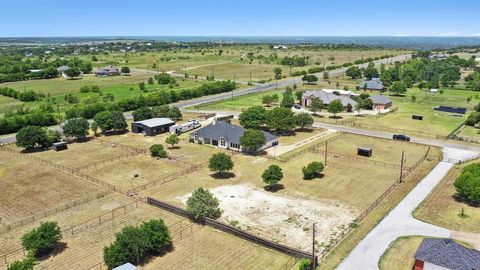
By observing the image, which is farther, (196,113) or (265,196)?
(196,113)

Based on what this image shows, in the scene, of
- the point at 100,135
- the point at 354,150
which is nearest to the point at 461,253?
the point at 354,150

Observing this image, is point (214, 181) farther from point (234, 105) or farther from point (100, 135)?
point (234, 105)

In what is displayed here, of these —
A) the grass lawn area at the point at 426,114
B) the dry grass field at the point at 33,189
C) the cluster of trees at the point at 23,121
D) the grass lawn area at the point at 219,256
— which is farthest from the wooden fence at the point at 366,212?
the cluster of trees at the point at 23,121

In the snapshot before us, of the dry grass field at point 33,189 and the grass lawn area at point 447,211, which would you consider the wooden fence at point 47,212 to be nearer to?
the dry grass field at point 33,189

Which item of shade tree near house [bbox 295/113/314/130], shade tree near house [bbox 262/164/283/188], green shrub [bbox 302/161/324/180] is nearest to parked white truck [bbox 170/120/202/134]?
shade tree near house [bbox 295/113/314/130]

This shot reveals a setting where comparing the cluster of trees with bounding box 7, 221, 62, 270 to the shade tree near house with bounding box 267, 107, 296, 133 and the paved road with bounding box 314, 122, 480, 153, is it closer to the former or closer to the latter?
the shade tree near house with bounding box 267, 107, 296, 133
